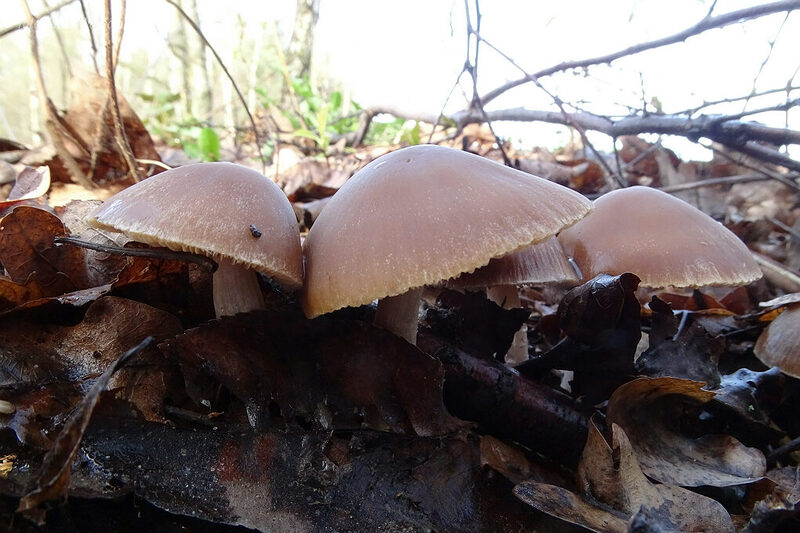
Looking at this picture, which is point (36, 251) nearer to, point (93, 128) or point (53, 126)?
point (53, 126)

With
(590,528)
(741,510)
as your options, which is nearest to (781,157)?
(741,510)

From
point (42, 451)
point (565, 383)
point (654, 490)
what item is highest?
point (42, 451)

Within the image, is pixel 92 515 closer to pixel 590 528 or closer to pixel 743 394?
pixel 590 528

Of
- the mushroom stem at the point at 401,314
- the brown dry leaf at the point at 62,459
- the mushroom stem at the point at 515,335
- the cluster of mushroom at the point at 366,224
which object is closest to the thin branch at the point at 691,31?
the mushroom stem at the point at 515,335

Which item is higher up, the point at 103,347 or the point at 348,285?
the point at 348,285

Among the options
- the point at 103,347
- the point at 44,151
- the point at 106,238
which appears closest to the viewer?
the point at 103,347

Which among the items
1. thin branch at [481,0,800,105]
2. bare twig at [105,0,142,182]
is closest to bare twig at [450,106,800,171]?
thin branch at [481,0,800,105]

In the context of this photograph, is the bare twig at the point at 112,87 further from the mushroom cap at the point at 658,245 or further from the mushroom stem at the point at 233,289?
the mushroom cap at the point at 658,245
